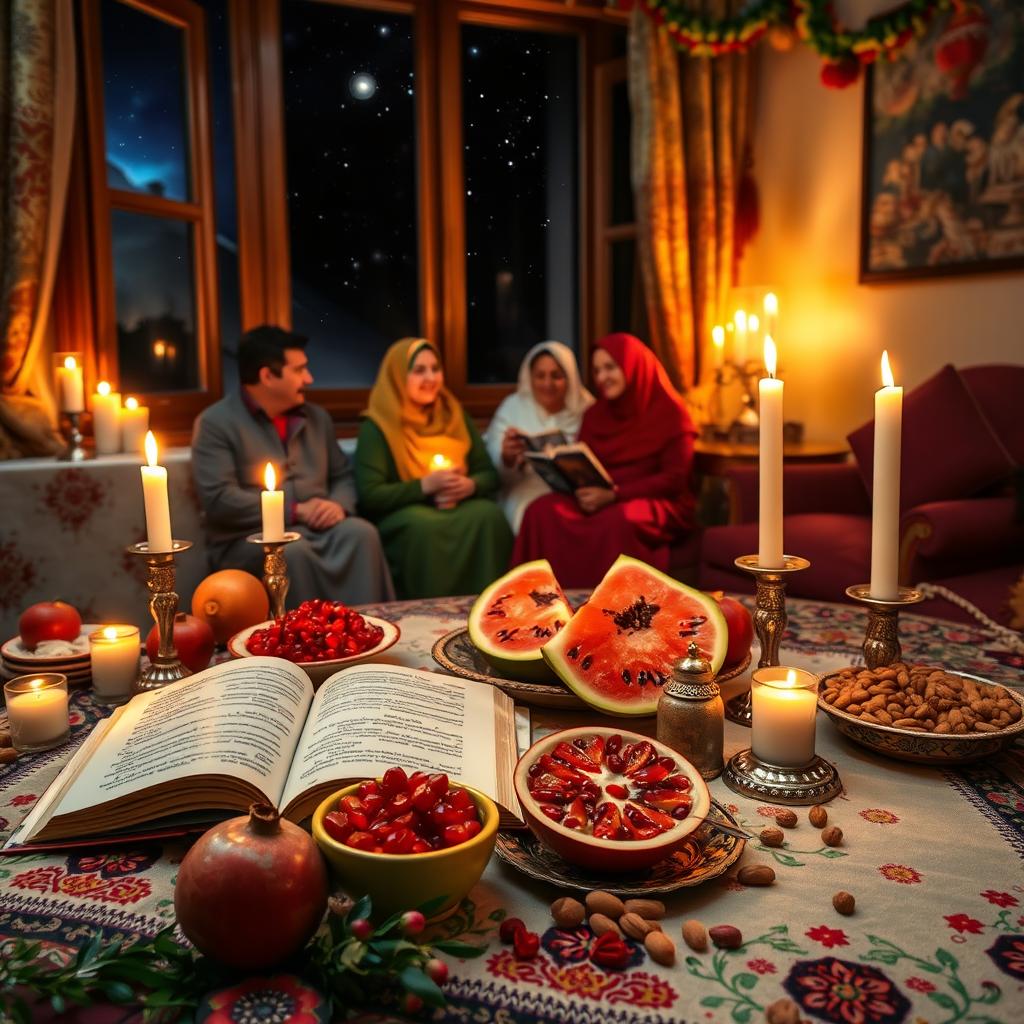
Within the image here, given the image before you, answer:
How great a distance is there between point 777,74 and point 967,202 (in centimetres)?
146

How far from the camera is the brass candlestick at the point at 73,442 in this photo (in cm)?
365

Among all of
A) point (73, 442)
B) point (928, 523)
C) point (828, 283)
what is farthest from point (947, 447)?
point (73, 442)

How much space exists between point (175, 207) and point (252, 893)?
403 cm

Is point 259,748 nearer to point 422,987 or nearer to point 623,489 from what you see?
point 422,987

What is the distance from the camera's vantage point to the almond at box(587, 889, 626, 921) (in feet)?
3.07

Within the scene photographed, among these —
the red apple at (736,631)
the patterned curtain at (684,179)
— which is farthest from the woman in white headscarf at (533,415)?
the red apple at (736,631)

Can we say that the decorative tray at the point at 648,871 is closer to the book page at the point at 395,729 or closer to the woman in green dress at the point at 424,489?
the book page at the point at 395,729

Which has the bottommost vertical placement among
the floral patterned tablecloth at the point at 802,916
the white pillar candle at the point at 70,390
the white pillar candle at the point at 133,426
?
the floral patterned tablecloth at the point at 802,916

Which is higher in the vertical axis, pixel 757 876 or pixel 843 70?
pixel 843 70

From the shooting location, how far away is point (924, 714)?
127cm

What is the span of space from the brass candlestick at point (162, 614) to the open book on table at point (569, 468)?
241cm

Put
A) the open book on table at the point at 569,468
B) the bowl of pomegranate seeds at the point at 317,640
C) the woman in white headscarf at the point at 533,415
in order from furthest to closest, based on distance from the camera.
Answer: the woman in white headscarf at the point at 533,415, the open book on table at the point at 569,468, the bowl of pomegranate seeds at the point at 317,640

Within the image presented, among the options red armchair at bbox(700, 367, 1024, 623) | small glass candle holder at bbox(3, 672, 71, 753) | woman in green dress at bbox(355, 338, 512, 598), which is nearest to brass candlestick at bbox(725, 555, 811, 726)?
small glass candle holder at bbox(3, 672, 71, 753)

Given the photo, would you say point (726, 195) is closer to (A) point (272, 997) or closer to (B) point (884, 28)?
(B) point (884, 28)
